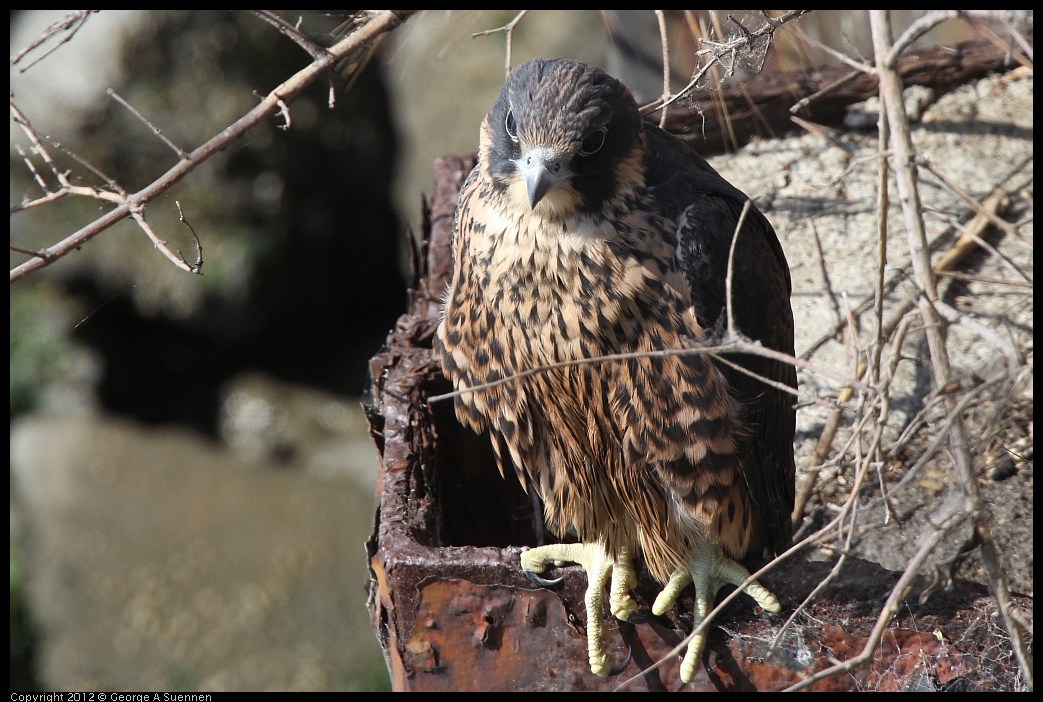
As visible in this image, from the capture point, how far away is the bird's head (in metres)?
1.73

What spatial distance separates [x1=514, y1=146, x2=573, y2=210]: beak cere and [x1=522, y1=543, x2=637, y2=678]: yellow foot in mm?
740

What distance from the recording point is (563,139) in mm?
1735

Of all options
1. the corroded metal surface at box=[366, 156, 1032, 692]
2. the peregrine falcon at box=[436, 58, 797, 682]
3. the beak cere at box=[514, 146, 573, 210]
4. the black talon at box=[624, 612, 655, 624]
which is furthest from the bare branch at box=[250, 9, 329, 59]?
the black talon at box=[624, 612, 655, 624]

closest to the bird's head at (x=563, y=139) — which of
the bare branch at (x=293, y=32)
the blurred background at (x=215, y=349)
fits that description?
the bare branch at (x=293, y=32)

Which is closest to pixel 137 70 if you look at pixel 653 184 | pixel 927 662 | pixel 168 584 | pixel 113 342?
pixel 113 342

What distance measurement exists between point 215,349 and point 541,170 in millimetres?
5688

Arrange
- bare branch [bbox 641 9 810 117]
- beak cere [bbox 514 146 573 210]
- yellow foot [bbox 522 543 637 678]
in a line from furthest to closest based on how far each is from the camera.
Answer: bare branch [bbox 641 9 810 117] < yellow foot [bbox 522 543 637 678] < beak cere [bbox 514 146 573 210]

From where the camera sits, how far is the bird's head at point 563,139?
1.73 m

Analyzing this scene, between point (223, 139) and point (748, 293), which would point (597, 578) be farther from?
point (223, 139)

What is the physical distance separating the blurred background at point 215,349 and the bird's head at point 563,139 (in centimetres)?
393

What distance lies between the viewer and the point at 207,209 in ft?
19.7

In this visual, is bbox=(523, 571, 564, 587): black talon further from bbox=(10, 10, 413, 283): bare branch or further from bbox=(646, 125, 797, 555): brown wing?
bbox=(10, 10, 413, 283): bare branch

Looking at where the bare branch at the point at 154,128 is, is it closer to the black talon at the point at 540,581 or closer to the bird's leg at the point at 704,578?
the black talon at the point at 540,581

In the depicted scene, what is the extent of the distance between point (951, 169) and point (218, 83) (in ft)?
15.3
